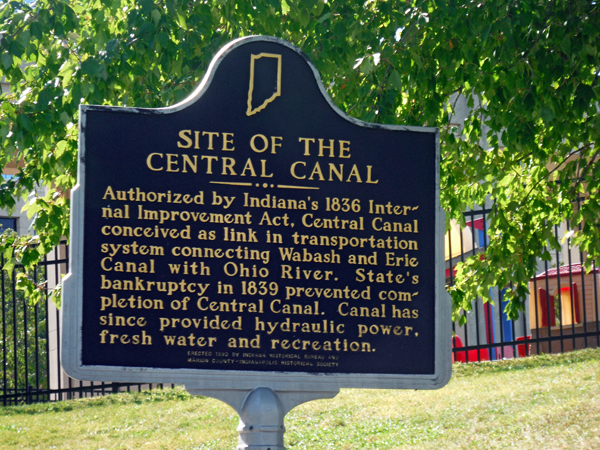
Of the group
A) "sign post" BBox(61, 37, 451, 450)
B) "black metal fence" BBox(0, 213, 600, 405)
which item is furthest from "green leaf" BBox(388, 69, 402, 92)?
"black metal fence" BBox(0, 213, 600, 405)

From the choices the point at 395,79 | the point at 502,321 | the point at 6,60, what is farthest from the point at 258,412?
the point at 502,321

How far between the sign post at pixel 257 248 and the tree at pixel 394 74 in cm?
150

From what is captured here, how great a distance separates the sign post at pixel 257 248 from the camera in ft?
11.1

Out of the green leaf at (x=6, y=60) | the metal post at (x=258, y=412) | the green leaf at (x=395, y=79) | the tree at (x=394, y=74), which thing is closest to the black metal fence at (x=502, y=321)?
the tree at (x=394, y=74)

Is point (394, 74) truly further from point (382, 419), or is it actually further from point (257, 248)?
point (382, 419)

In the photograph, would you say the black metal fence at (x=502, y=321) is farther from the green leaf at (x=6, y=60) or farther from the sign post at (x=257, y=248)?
the sign post at (x=257, y=248)

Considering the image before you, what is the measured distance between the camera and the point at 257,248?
3.55 m

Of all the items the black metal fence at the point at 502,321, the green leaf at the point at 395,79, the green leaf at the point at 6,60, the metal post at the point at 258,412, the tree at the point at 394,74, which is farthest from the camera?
the black metal fence at the point at 502,321

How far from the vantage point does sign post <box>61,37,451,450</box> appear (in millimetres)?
3398

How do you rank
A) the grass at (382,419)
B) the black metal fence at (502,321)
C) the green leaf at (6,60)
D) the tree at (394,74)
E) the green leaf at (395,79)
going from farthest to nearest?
the black metal fence at (502,321), the grass at (382,419), the tree at (394,74), the green leaf at (6,60), the green leaf at (395,79)

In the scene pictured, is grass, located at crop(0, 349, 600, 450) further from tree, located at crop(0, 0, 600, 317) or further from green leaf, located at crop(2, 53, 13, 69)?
green leaf, located at crop(2, 53, 13, 69)

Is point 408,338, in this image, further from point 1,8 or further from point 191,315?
point 1,8

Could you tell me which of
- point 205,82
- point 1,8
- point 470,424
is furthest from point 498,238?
point 1,8

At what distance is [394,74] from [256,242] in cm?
224
